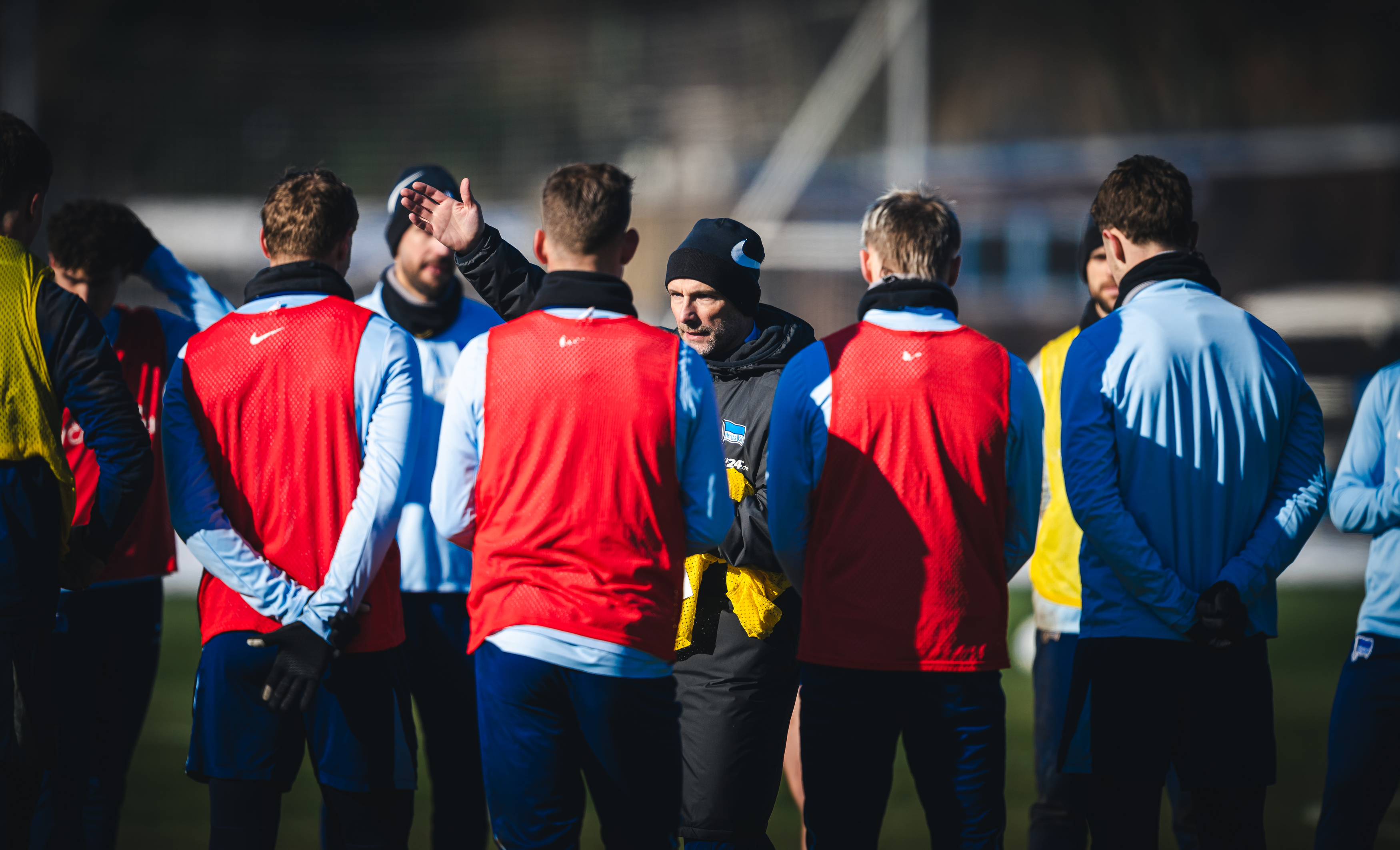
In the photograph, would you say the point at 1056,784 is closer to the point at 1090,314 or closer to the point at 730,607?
the point at 730,607

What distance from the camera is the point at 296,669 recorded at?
241 centimetres

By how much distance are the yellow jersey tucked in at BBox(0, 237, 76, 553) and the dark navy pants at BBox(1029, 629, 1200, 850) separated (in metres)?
2.67

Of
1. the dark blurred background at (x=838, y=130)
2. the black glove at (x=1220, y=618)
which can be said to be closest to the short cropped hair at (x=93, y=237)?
the black glove at (x=1220, y=618)

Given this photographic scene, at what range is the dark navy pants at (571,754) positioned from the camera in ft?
7.19

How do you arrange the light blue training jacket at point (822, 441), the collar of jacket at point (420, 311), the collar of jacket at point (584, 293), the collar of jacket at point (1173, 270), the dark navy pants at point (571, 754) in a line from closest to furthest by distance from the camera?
the dark navy pants at point (571, 754) → the collar of jacket at point (584, 293) → the light blue training jacket at point (822, 441) → the collar of jacket at point (1173, 270) → the collar of jacket at point (420, 311)

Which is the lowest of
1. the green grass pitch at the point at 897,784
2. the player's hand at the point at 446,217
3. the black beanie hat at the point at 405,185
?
the green grass pitch at the point at 897,784

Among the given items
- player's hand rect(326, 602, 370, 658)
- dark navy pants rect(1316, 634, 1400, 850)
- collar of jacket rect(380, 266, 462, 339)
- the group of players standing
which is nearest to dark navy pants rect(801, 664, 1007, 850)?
the group of players standing

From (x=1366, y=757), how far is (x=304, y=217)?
2.92m

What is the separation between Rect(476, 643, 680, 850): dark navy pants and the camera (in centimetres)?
219

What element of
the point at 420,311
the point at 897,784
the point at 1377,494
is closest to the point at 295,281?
the point at 420,311

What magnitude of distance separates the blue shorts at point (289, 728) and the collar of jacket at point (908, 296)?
1347 mm

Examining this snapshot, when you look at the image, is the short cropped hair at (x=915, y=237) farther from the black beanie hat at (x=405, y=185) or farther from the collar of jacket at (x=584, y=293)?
the black beanie hat at (x=405, y=185)

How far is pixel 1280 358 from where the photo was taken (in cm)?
261

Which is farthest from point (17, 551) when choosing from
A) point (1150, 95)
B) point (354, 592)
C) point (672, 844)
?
point (1150, 95)
